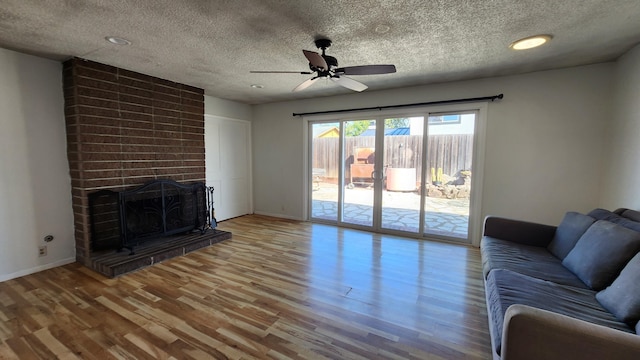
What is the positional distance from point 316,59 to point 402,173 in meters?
2.71

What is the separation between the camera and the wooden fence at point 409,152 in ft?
12.8

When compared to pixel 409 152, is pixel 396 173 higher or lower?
lower

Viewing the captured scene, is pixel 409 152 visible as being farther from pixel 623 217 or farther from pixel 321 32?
pixel 321 32

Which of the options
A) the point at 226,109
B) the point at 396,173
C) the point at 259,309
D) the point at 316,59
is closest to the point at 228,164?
the point at 226,109

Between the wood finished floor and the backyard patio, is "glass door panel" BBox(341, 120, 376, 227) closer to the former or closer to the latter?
the backyard patio

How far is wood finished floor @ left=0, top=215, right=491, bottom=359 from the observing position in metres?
1.81

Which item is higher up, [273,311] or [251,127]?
[251,127]

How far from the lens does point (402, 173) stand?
170 inches

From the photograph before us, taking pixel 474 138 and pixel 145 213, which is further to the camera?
pixel 474 138

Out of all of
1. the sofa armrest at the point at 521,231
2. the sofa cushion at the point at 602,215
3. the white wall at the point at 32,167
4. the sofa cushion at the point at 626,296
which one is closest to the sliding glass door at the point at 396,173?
the sofa armrest at the point at 521,231

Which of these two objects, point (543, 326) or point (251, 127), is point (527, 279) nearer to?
point (543, 326)

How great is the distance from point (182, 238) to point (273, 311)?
7.41 feet

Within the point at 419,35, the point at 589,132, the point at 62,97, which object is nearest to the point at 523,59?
the point at 589,132

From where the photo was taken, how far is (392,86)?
4.12 meters
